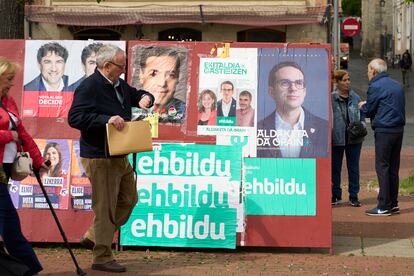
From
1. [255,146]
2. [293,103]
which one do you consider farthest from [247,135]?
[293,103]

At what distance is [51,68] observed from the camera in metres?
7.87

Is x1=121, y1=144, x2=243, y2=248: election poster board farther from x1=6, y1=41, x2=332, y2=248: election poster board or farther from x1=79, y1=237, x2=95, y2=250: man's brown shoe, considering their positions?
x1=79, y1=237, x2=95, y2=250: man's brown shoe

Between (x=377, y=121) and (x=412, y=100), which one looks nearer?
(x=377, y=121)

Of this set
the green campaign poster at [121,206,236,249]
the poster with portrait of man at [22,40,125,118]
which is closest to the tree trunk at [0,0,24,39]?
the poster with portrait of man at [22,40,125,118]

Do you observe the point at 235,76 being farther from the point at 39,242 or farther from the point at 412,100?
the point at 412,100

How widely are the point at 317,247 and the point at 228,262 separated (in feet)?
2.81

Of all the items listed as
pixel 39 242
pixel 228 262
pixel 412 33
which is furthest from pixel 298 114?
pixel 412 33

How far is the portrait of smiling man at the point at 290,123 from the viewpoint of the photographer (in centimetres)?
780

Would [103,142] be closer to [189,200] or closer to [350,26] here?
[189,200]

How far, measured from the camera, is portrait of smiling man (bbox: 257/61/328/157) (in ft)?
25.6

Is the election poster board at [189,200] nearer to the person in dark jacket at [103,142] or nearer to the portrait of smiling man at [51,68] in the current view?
the person in dark jacket at [103,142]

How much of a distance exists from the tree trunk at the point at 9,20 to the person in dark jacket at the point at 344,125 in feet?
12.6

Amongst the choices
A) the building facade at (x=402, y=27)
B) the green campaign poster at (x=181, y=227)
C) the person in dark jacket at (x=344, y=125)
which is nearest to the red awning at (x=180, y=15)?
the person in dark jacket at (x=344, y=125)

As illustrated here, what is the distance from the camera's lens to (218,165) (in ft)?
25.5
